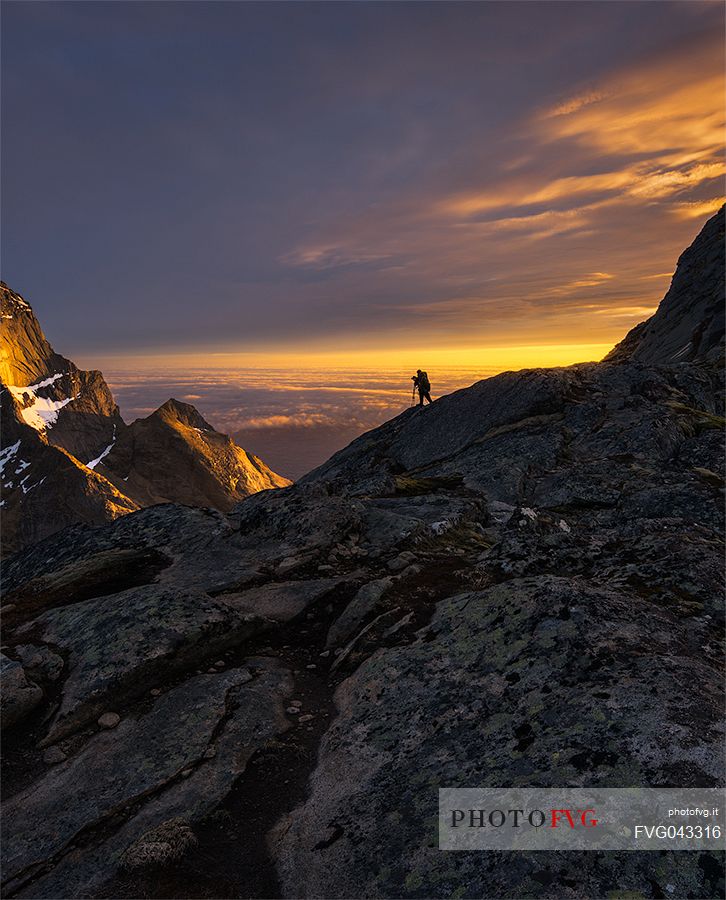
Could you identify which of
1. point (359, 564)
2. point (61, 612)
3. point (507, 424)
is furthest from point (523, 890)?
point (507, 424)

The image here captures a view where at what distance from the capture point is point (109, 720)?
1060 centimetres

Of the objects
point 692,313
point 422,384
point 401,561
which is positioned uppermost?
point 692,313

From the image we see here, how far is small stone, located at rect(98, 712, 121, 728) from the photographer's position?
34.5 ft

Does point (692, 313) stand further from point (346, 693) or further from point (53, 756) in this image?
point (53, 756)

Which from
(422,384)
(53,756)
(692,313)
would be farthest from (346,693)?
(692,313)

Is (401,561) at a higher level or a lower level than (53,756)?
higher

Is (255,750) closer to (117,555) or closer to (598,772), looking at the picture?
(598,772)

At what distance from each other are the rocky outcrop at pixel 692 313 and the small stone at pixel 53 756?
62.6 metres

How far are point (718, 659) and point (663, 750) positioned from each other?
3324mm

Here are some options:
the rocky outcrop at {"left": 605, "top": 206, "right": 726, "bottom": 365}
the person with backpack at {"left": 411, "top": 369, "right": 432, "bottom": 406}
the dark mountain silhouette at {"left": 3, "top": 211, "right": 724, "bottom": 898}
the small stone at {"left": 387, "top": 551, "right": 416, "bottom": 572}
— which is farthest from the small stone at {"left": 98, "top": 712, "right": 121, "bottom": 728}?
the rocky outcrop at {"left": 605, "top": 206, "right": 726, "bottom": 365}

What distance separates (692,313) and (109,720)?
287 feet

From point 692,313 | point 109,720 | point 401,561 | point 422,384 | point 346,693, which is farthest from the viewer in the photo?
point 692,313

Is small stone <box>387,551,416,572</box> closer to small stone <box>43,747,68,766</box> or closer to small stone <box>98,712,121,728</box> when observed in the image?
small stone <box>98,712,121,728</box>

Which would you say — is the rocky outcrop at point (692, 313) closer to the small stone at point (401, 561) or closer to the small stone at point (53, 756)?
the small stone at point (401, 561)
